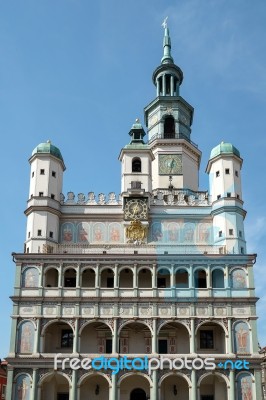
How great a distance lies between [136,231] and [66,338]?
12143 mm

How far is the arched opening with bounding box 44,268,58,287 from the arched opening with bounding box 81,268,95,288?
2.52 metres

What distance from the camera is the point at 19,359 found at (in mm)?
48469

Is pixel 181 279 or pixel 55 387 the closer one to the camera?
pixel 55 387

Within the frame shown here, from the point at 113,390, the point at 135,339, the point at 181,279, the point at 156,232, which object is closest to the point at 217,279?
the point at 181,279

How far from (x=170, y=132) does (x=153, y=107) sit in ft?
13.9

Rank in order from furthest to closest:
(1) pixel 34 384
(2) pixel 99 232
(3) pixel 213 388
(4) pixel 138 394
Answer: (2) pixel 99 232 < (4) pixel 138 394 < (3) pixel 213 388 < (1) pixel 34 384

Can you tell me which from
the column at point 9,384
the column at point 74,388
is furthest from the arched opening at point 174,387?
the column at point 9,384

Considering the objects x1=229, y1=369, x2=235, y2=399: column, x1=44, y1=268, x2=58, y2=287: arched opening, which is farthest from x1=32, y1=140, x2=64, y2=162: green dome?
x1=229, y1=369, x2=235, y2=399: column

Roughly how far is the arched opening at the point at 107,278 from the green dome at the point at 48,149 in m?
13.1

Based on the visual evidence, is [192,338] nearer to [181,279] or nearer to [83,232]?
[181,279]

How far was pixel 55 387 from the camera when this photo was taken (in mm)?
50156

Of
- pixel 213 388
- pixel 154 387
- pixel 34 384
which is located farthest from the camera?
pixel 213 388

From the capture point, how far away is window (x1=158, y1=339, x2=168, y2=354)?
170 feet

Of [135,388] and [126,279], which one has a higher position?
Answer: [126,279]
